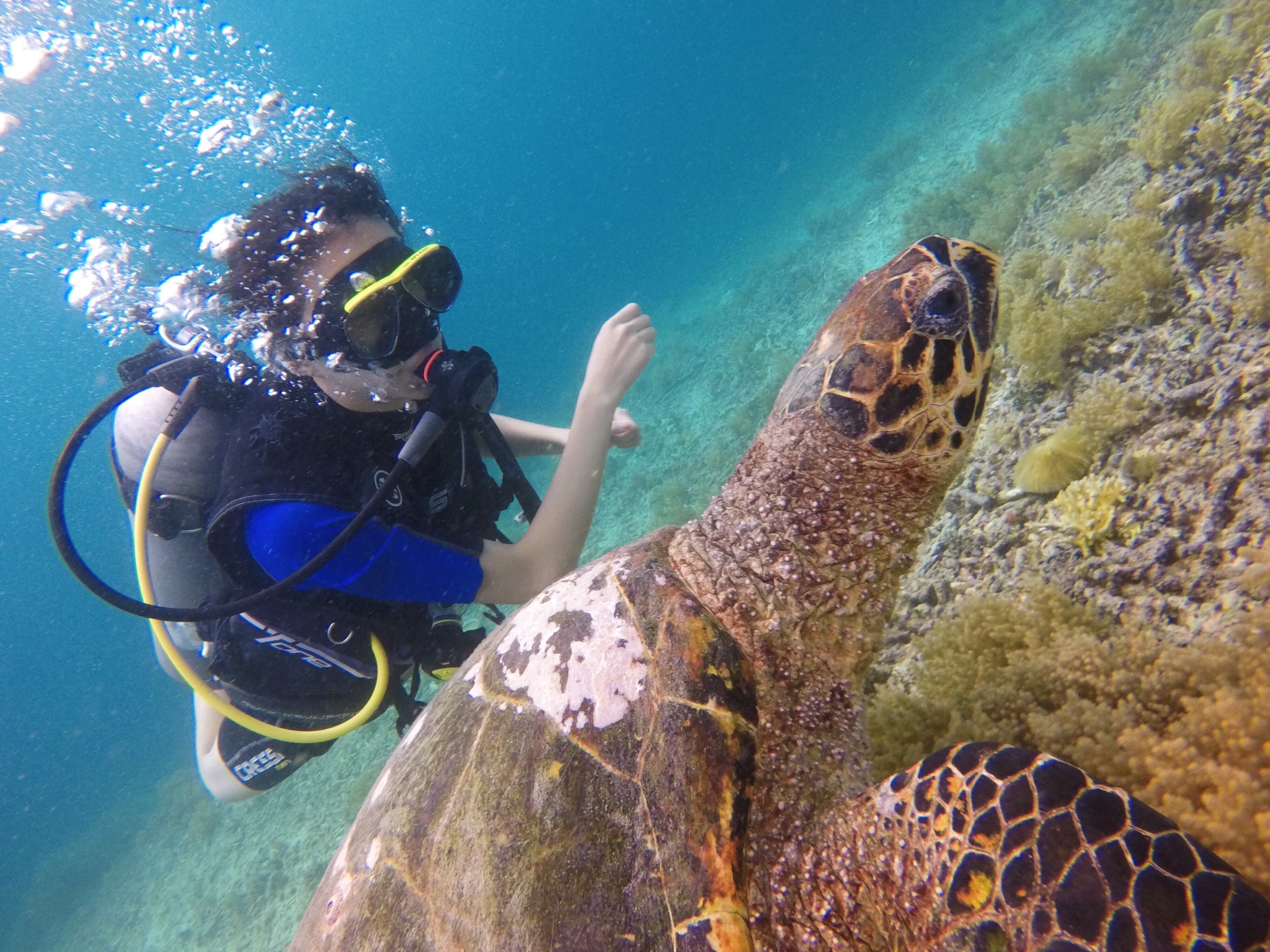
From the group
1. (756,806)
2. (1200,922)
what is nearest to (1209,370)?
(1200,922)

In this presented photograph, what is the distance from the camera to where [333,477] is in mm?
2041

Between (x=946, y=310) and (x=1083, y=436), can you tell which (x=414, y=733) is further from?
(x=1083, y=436)

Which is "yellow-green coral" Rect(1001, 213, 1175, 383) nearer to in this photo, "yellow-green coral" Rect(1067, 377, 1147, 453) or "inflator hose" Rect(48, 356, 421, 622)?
"yellow-green coral" Rect(1067, 377, 1147, 453)

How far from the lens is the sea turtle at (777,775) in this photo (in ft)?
3.33

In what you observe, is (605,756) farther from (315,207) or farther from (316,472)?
(315,207)

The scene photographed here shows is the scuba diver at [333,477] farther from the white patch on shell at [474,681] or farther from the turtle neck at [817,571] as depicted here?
the turtle neck at [817,571]

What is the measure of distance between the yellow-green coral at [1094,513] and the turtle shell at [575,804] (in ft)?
3.84

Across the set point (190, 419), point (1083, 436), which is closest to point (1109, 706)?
point (1083, 436)

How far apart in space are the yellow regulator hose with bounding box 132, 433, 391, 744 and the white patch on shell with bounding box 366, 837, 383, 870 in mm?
983

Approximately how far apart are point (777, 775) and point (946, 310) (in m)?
1.23

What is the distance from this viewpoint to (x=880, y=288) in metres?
1.64

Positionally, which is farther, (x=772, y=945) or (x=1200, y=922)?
(x=772, y=945)

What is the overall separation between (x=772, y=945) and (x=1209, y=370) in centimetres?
210

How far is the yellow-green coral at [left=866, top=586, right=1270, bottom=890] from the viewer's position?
3.59ft
